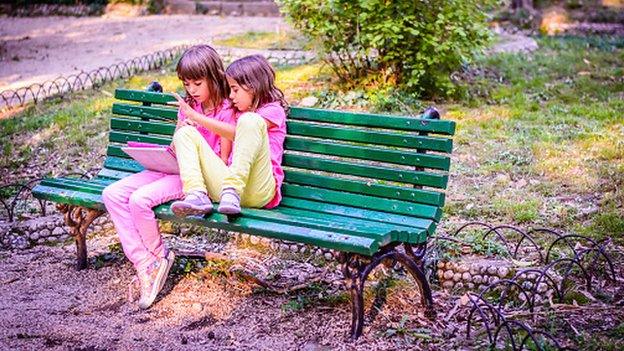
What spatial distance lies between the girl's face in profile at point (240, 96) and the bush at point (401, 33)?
3581mm

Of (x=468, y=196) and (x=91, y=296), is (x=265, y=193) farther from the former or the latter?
(x=468, y=196)

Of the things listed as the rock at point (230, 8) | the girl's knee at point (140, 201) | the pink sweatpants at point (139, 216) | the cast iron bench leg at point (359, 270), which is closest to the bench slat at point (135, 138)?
the pink sweatpants at point (139, 216)

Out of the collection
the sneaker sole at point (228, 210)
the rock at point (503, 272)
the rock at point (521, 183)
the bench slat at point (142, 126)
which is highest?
the bench slat at point (142, 126)

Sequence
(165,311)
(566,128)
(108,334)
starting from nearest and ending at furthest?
(108,334)
(165,311)
(566,128)

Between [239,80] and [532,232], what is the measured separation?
7.14 feet

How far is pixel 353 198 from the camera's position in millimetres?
4551

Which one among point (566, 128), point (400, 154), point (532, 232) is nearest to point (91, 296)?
point (400, 154)

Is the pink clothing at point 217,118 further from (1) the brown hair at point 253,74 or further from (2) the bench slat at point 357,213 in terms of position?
(2) the bench slat at point 357,213

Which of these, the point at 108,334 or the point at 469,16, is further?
the point at 469,16

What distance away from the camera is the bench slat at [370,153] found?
14.3ft

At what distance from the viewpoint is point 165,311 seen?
14.6 feet

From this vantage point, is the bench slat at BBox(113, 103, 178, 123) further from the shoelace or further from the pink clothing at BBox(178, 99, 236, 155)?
the shoelace

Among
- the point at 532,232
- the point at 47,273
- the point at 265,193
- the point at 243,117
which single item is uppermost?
the point at 243,117

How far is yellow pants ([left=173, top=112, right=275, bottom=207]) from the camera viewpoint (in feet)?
14.0
